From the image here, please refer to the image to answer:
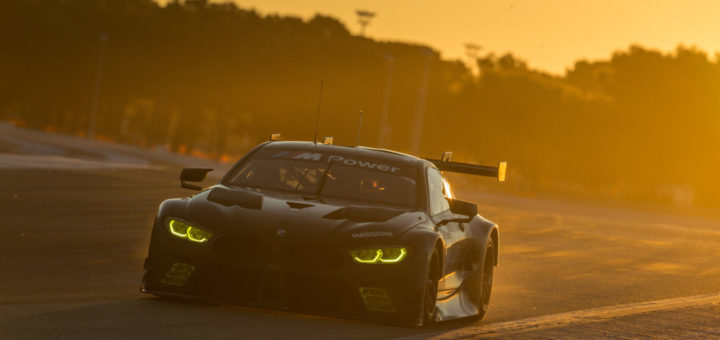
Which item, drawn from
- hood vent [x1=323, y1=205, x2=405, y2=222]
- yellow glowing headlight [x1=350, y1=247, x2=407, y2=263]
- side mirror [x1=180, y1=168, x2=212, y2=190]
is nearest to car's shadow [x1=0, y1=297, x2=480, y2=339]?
yellow glowing headlight [x1=350, y1=247, x2=407, y2=263]

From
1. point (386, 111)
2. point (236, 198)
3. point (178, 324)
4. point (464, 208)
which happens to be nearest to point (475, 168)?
point (464, 208)

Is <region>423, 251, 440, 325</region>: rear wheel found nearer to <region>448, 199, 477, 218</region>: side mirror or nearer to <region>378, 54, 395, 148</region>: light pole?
<region>448, 199, 477, 218</region>: side mirror

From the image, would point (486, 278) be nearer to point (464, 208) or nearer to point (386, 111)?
point (464, 208)

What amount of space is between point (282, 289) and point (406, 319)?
919 millimetres

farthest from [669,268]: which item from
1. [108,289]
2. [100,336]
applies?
[100,336]

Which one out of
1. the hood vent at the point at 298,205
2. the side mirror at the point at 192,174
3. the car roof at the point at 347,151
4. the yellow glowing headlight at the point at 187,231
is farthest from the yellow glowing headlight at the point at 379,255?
the side mirror at the point at 192,174

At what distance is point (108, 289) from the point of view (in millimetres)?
10781

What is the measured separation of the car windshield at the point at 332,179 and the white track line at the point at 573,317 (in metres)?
1.15

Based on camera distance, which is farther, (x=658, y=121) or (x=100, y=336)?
(x=658, y=121)

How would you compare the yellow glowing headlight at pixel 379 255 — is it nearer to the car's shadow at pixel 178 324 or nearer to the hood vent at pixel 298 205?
the car's shadow at pixel 178 324

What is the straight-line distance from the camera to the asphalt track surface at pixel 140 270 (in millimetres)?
8633

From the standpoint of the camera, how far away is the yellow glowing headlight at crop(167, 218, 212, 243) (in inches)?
351

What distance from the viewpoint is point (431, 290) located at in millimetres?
9391

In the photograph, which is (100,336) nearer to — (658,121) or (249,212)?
(249,212)
